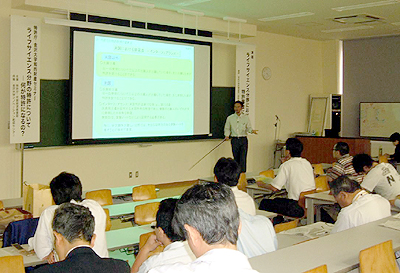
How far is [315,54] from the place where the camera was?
1271 cm

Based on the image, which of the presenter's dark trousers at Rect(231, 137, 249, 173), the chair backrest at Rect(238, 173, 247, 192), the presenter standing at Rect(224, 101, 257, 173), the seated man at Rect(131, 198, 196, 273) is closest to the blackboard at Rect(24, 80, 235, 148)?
the chair backrest at Rect(238, 173, 247, 192)

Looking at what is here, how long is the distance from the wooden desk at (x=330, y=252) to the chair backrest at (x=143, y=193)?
2.65 meters

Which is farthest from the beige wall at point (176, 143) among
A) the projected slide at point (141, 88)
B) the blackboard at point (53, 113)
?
the projected slide at point (141, 88)

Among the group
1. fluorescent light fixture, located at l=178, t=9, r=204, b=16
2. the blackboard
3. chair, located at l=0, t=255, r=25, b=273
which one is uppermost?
fluorescent light fixture, located at l=178, t=9, r=204, b=16

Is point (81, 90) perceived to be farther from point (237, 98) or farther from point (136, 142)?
point (237, 98)

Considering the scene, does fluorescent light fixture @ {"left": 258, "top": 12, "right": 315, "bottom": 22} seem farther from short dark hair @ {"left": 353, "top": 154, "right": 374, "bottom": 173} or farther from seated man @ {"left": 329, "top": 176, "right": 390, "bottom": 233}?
seated man @ {"left": 329, "top": 176, "right": 390, "bottom": 233}

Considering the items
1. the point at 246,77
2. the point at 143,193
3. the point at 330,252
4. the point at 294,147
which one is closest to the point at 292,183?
the point at 294,147

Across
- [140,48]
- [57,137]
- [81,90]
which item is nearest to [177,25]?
[140,48]

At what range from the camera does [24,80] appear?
7230 millimetres

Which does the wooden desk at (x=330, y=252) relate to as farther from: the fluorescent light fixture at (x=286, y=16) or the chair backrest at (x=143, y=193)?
the fluorescent light fixture at (x=286, y=16)

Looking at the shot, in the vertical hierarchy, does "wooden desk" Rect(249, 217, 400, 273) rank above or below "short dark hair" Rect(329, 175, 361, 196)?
below

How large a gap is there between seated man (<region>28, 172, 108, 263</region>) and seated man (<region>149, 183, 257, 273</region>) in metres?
1.79

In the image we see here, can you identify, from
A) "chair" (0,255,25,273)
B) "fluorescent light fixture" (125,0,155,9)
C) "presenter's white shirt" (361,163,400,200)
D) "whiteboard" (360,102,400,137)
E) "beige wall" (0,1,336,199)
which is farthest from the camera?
"whiteboard" (360,102,400,137)

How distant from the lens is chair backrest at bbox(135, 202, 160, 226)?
14.4 ft
